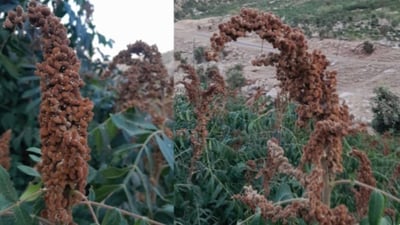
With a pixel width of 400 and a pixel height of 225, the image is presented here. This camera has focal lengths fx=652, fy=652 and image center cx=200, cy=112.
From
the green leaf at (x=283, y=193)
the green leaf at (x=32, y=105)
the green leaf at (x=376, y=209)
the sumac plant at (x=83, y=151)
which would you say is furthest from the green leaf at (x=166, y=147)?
the green leaf at (x=376, y=209)

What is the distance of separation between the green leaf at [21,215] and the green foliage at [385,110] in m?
0.75

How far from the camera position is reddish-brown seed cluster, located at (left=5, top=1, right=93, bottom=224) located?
0.84 metres

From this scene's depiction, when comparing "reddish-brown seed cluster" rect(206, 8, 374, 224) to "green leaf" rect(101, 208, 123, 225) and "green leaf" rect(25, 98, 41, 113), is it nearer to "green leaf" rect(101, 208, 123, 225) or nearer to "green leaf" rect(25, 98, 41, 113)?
"green leaf" rect(101, 208, 123, 225)

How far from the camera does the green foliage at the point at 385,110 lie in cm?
136

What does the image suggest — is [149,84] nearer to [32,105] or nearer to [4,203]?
[32,105]

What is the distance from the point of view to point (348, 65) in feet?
4.47

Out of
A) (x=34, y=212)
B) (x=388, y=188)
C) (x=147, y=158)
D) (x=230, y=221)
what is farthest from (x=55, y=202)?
(x=388, y=188)

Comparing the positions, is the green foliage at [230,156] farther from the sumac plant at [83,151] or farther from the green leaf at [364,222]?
the green leaf at [364,222]

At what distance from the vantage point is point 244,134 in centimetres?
140

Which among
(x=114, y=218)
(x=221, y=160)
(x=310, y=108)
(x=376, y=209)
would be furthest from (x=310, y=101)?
(x=221, y=160)

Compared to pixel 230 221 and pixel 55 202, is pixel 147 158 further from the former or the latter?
pixel 55 202

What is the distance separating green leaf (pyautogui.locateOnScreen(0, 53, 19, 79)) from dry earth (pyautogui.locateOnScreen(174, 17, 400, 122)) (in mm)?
450

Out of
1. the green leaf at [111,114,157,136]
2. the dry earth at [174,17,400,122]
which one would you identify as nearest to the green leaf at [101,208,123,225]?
the green leaf at [111,114,157,136]

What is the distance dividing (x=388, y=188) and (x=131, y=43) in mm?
667
